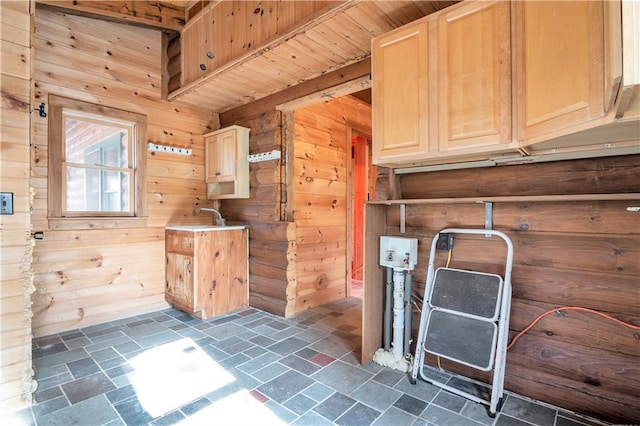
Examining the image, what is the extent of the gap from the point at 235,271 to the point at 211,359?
4.00ft

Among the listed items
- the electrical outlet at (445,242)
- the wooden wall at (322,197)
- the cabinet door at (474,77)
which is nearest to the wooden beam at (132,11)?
the wooden wall at (322,197)

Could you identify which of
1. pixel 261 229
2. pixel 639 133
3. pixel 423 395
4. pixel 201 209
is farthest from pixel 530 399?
pixel 201 209

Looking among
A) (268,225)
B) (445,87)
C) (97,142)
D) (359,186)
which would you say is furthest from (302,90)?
(359,186)

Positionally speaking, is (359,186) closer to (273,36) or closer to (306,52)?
(306,52)

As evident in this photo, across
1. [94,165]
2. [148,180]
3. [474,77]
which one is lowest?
[148,180]

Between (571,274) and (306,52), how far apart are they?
231 cm

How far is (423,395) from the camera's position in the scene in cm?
190

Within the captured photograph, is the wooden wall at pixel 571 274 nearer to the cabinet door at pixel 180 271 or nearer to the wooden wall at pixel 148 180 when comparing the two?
the cabinet door at pixel 180 271

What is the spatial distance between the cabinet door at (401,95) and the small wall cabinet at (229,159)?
1.94 meters

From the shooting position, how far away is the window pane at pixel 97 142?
302cm

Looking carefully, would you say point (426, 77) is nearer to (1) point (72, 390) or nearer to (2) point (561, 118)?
(2) point (561, 118)

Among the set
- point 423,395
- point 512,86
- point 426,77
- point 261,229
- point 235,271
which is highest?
point 426,77

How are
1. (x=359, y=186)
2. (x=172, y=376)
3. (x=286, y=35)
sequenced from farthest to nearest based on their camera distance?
(x=359, y=186)
(x=286, y=35)
(x=172, y=376)

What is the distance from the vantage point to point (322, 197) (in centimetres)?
375
